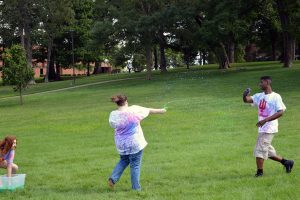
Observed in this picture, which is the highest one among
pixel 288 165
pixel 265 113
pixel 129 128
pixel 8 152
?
pixel 265 113

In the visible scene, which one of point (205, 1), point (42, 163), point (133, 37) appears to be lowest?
point (42, 163)

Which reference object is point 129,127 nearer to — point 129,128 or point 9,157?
point 129,128

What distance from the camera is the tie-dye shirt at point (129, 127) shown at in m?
8.27

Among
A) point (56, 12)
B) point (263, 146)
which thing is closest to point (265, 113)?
point (263, 146)

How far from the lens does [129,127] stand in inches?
327

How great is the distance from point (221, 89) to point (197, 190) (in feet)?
78.8

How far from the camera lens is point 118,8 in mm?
54250

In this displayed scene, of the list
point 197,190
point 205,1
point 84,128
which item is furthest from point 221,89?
point 197,190

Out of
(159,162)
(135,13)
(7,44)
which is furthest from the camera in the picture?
(7,44)

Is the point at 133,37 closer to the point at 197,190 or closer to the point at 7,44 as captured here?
the point at 7,44

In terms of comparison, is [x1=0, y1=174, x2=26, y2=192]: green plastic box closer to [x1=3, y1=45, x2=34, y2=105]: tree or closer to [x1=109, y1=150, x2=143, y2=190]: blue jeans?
[x1=109, y1=150, x2=143, y2=190]: blue jeans

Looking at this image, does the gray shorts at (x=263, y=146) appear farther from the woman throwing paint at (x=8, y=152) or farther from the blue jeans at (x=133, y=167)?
the woman throwing paint at (x=8, y=152)

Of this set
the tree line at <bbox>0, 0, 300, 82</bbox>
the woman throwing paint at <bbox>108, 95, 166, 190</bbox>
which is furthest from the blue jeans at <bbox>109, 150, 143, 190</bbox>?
the tree line at <bbox>0, 0, 300, 82</bbox>

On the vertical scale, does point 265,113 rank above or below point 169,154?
above
